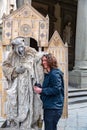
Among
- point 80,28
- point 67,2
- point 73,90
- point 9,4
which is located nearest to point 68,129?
point 9,4

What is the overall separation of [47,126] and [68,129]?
3200mm

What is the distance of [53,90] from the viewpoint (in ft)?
16.8

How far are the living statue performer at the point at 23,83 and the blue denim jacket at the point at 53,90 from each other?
3.58 feet

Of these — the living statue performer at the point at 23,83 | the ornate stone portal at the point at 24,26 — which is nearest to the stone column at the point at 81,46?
the ornate stone portal at the point at 24,26

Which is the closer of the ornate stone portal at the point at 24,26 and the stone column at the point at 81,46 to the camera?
the ornate stone portal at the point at 24,26

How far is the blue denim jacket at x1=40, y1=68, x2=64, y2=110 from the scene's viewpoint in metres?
5.13

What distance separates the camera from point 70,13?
2294 centimetres

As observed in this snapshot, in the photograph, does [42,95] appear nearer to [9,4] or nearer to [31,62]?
[31,62]

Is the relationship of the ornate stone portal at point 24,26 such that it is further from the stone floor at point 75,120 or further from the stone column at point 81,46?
the stone column at point 81,46

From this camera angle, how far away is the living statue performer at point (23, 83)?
6359 millimetres

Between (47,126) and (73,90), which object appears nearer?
(47,126)

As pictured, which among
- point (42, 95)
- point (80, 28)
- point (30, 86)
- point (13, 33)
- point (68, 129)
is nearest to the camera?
point (42, 95)

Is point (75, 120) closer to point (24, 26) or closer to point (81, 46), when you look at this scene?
point (24, 26)

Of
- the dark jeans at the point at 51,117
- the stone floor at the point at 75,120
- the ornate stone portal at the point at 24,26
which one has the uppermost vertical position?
the ornate stone portal at the point at 24,26
